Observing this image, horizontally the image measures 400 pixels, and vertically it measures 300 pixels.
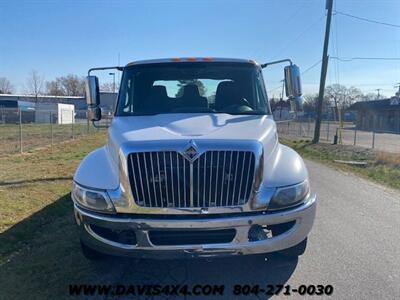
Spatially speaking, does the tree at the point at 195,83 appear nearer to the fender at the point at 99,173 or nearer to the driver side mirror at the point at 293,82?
the driver side mirror at the point at 293,82

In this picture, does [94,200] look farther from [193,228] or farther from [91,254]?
[193,228]

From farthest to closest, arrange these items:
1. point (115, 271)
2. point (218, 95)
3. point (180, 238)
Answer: point (218, 95) < point (115, 271) < point (180, 238)

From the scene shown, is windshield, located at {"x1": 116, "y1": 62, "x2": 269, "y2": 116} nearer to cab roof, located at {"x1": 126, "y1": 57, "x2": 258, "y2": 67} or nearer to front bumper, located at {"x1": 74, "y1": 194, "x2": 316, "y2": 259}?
cab roof, located at {"x1": 126, "y1": 57, "x2": 258, "y2": 67}

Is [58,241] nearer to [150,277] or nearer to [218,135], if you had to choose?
[150,277]

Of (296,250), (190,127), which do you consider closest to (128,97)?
(190,127)

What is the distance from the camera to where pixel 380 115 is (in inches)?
2064

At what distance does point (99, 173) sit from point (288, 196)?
6.13 ft

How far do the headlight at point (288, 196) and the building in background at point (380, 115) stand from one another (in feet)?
153

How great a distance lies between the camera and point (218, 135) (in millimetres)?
3496

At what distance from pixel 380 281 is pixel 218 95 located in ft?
9.28

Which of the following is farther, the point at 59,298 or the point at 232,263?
the point at 232,263

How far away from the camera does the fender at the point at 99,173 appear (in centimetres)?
345

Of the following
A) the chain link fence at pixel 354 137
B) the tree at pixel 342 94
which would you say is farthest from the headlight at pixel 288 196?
the tree at pixel 342 94

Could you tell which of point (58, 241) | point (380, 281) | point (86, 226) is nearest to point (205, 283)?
point (86, 226)
